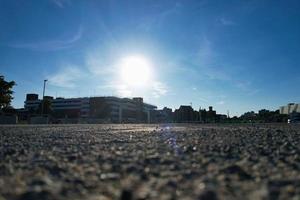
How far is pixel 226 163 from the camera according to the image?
21.2ft

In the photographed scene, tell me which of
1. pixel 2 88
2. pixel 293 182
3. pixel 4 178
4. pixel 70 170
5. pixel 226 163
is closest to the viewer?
pixel 293 182

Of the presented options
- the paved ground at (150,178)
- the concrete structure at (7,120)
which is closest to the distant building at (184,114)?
the concrete structure at (7,120)

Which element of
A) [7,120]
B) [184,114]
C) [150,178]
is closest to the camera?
[150,178]

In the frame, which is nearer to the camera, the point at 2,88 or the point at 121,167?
the point at 121,167

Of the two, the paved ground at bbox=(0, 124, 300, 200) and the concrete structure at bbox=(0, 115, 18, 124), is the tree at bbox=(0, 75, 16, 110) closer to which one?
the concrete structure at bbox=(0, 115, 18, 124)

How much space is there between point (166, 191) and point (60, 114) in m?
200

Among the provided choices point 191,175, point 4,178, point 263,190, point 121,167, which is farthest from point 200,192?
point 4,178

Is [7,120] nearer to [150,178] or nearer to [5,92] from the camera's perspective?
[5,92]

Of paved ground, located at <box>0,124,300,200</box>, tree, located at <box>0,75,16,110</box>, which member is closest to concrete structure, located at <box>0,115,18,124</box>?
tree, located at <box>0,75,16,110</box>

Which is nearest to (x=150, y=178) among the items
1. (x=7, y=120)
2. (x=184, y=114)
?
(x=7, y=120)

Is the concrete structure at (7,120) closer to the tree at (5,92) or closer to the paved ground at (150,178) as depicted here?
the tree at (5,92)

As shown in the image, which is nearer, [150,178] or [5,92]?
[150,178]

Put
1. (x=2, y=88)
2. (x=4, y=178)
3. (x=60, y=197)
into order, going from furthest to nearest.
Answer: (x=2, y=88) → (x=4, y=178) → (x=60, y=197)

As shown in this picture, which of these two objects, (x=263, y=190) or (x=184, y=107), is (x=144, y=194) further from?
(x=184, y=107)
